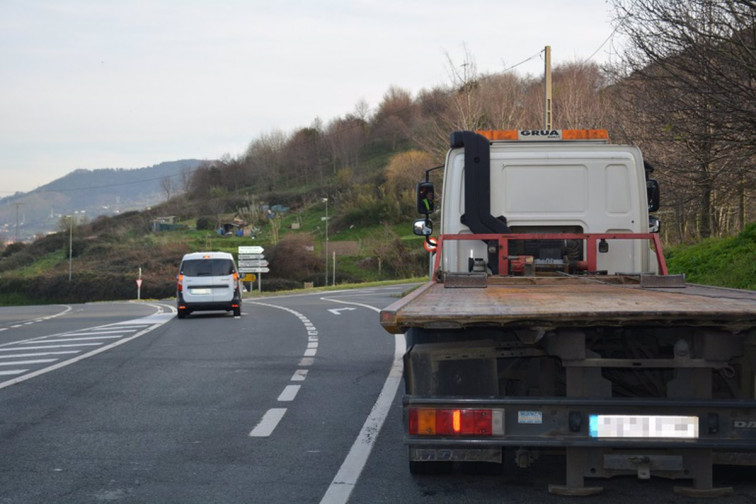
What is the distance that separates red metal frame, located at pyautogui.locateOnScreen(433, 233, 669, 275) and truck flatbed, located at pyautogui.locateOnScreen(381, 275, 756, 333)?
1788 millimetres

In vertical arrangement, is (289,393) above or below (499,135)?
below

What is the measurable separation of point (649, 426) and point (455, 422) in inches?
39.6

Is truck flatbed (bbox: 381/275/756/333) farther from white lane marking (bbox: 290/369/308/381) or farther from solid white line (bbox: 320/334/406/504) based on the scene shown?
white lane marking (bbox: 290/369/308/381)

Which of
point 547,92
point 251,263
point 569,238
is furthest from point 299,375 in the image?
point 251,263

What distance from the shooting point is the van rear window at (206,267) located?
1001 inches

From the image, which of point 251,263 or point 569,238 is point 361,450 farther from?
point 251,263

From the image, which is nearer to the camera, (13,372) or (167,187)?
(13,372)

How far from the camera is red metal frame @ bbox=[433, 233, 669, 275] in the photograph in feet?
28.7

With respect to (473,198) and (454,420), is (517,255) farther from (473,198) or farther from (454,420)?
(454,420)

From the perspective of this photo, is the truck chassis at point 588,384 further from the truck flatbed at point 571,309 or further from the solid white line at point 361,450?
the solid white line at point 361,450

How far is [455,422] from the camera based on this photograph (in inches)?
206

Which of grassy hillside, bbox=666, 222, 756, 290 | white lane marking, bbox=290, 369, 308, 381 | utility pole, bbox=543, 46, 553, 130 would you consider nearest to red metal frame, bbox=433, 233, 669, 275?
white lane marking, bbox=290, 369, 308, 381

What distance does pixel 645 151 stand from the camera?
25734 mm

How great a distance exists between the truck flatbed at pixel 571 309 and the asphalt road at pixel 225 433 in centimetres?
116
